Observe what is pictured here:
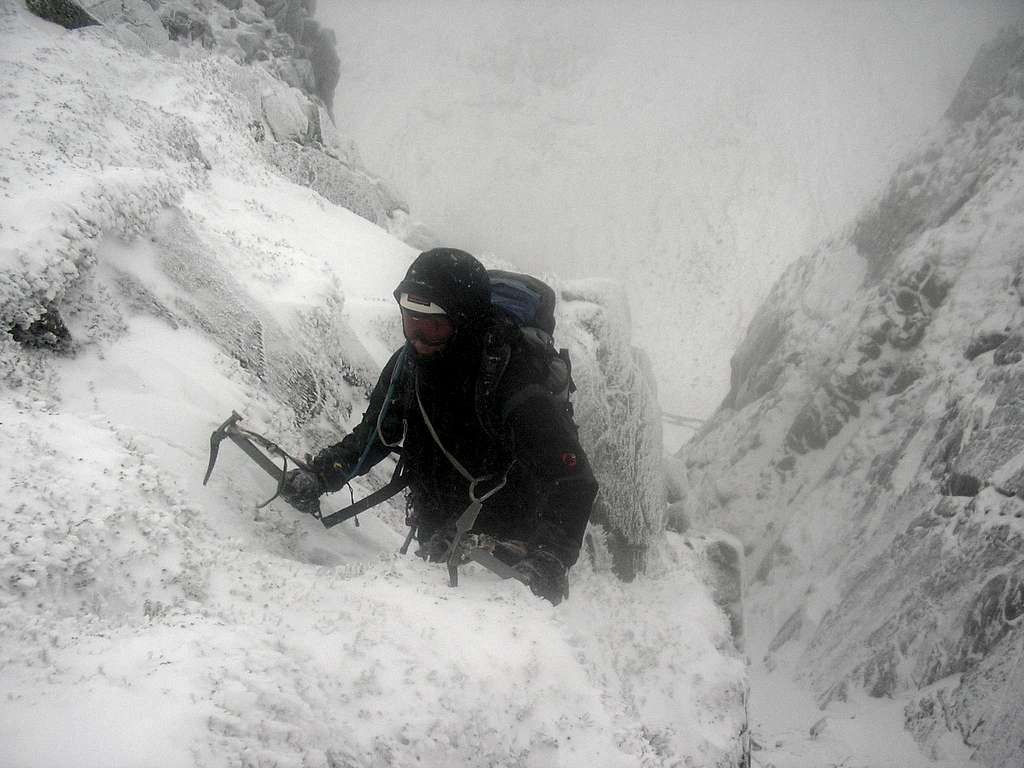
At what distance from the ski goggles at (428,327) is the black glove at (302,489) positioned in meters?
1.37

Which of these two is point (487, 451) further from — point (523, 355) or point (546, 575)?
point (546, 575)

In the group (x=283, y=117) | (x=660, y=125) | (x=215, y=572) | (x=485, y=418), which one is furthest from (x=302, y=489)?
(x=660, y=125)

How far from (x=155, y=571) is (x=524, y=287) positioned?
2720mm

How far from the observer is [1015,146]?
20.6m

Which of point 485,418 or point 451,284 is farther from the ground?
point 451,284

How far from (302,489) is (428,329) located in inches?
61.1

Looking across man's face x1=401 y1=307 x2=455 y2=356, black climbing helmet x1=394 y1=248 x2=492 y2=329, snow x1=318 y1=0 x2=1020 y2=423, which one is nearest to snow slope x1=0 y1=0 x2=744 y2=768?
man's face x1=401 y1=307 x2=455 y2=356

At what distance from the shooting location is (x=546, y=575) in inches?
124

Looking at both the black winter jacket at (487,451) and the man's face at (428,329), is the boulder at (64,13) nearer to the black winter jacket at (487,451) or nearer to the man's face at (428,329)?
the black winter jacket at (487,451)

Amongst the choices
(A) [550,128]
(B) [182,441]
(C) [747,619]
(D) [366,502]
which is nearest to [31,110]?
(B) [182,441]

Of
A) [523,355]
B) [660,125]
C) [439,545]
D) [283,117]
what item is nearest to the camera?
[523,355]

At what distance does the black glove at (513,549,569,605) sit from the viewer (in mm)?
3164

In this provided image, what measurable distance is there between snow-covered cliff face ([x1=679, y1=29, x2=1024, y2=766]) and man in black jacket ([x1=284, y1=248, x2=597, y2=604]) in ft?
37.5

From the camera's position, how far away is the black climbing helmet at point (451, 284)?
3.10 meters
